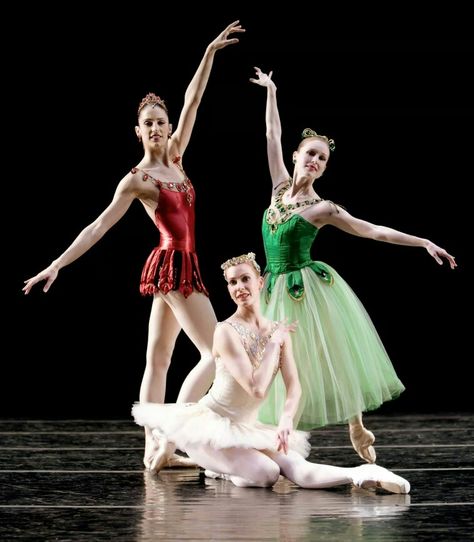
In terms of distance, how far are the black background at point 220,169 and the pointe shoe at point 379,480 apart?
2531mm

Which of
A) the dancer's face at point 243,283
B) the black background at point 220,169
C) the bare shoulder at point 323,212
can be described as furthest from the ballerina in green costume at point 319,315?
the black background at point 220,169

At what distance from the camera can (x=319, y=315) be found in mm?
3854

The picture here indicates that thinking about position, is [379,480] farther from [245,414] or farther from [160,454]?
[160,454]

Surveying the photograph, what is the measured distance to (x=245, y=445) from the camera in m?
3.36

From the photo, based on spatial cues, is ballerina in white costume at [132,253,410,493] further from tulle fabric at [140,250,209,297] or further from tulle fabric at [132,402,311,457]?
tulle fabric at [140,250,209,297]

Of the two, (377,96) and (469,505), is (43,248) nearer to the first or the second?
(377,96)

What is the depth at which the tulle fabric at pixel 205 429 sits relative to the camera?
3381mm

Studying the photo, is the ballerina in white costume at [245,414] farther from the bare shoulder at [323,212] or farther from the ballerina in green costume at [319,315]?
the bare shoulder at [323,212]

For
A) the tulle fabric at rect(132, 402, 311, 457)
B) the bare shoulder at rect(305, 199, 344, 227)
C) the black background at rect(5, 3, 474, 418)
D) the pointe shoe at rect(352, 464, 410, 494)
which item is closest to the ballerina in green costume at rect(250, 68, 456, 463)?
the bare shoulder at rect(305, 199, 344, 227)

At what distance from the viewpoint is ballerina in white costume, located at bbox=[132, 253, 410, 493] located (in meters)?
3.36

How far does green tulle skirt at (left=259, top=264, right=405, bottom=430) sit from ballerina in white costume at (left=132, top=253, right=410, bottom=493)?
0.56 ft

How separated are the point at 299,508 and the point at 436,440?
1.58 m

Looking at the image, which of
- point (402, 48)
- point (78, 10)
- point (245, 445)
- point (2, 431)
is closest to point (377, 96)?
point (402, 48)

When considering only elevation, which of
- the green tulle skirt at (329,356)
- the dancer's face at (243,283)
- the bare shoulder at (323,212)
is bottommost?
the green tulle skirt at (329,356)
